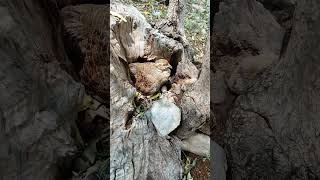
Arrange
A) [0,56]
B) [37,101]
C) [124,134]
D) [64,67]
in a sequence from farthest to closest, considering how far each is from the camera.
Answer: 1. [124,134]
2. [64,67]
3. [37,101]
4. [0,56]

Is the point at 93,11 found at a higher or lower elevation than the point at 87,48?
higher

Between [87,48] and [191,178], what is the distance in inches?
45.1

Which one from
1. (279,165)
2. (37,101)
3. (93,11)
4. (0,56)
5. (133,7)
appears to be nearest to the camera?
(0,56)

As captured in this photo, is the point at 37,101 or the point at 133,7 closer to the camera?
the point at 37,101

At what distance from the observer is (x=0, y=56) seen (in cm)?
168

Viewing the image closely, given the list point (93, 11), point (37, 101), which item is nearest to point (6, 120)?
point (37, 101)

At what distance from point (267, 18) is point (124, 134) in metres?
1.21

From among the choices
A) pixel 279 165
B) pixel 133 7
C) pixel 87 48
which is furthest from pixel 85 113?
pixel 279 165

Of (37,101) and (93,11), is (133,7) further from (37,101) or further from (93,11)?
(37,101)

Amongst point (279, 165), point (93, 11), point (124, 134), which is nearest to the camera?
point (279, 165)

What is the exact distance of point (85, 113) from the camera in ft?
7.89

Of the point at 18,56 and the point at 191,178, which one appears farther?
the point at 191,178

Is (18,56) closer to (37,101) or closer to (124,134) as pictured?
(37,101)

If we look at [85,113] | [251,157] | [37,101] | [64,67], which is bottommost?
[251,157]
